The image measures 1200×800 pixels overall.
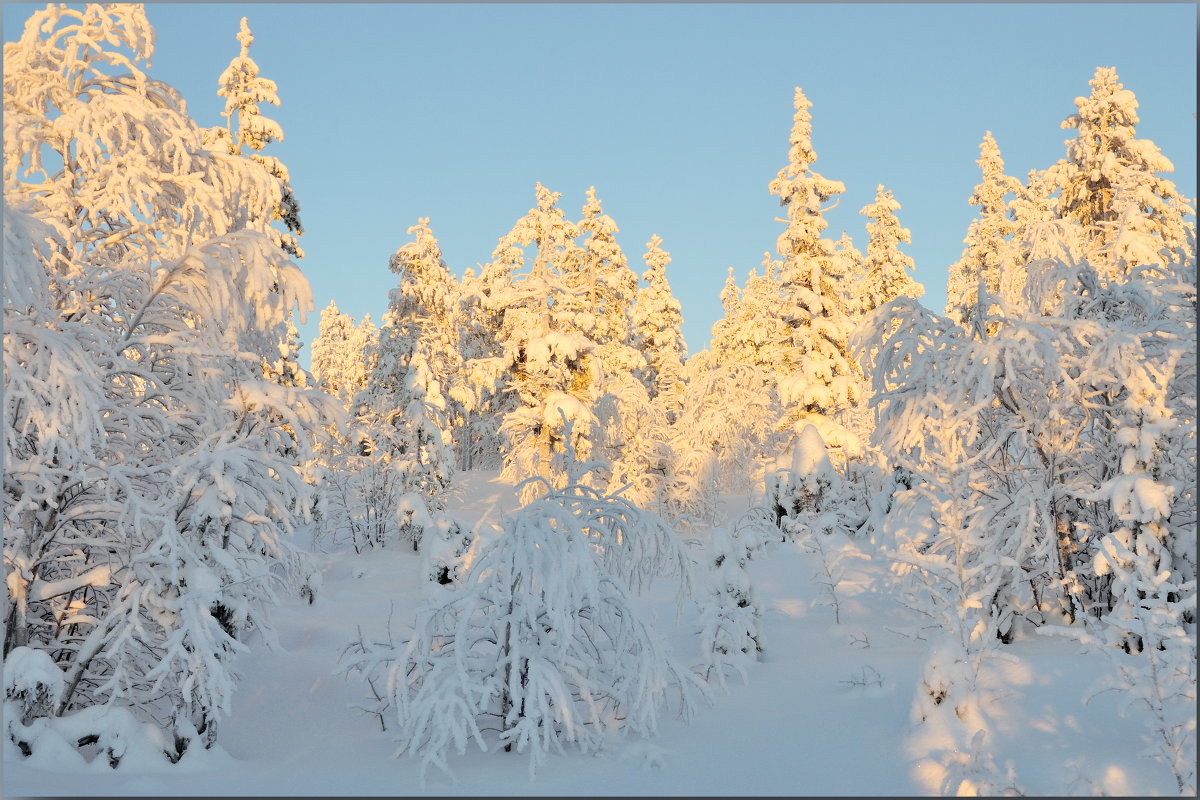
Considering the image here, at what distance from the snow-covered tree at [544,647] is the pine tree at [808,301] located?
15.1 meters

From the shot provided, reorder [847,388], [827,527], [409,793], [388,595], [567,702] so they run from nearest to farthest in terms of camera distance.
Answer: [409,793]
[567,702]
[388,595]
[827,527]
[847,388]

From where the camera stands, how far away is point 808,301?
22.6 meters

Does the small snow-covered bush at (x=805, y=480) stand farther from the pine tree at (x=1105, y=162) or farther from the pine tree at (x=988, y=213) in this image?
the pine tree at (x=988, y=213)

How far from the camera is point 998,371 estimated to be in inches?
341

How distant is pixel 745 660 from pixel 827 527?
8.32 metres

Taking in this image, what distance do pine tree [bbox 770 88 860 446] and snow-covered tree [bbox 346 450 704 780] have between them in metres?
15.1

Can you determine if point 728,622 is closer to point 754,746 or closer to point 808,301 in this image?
point 754,746

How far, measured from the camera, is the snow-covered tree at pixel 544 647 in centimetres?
675

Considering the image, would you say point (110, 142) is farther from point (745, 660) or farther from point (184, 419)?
point (745, 660)

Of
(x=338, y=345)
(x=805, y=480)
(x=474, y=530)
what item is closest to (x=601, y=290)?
(x=805, y=480)

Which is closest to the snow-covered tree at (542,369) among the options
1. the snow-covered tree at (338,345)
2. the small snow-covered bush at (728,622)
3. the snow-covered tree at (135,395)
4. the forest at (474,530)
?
the forest at (474,530)

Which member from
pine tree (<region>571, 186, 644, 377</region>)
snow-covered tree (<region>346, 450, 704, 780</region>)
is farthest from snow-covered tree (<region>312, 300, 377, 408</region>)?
snow-covered tree (<region>346, 450, 704, 780</region>)

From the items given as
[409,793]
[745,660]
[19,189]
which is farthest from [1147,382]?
[19,189]

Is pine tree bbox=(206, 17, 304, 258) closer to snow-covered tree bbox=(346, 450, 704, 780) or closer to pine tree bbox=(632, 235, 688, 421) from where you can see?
snow-covered tree bbox=(346, 450, 704, 780)
